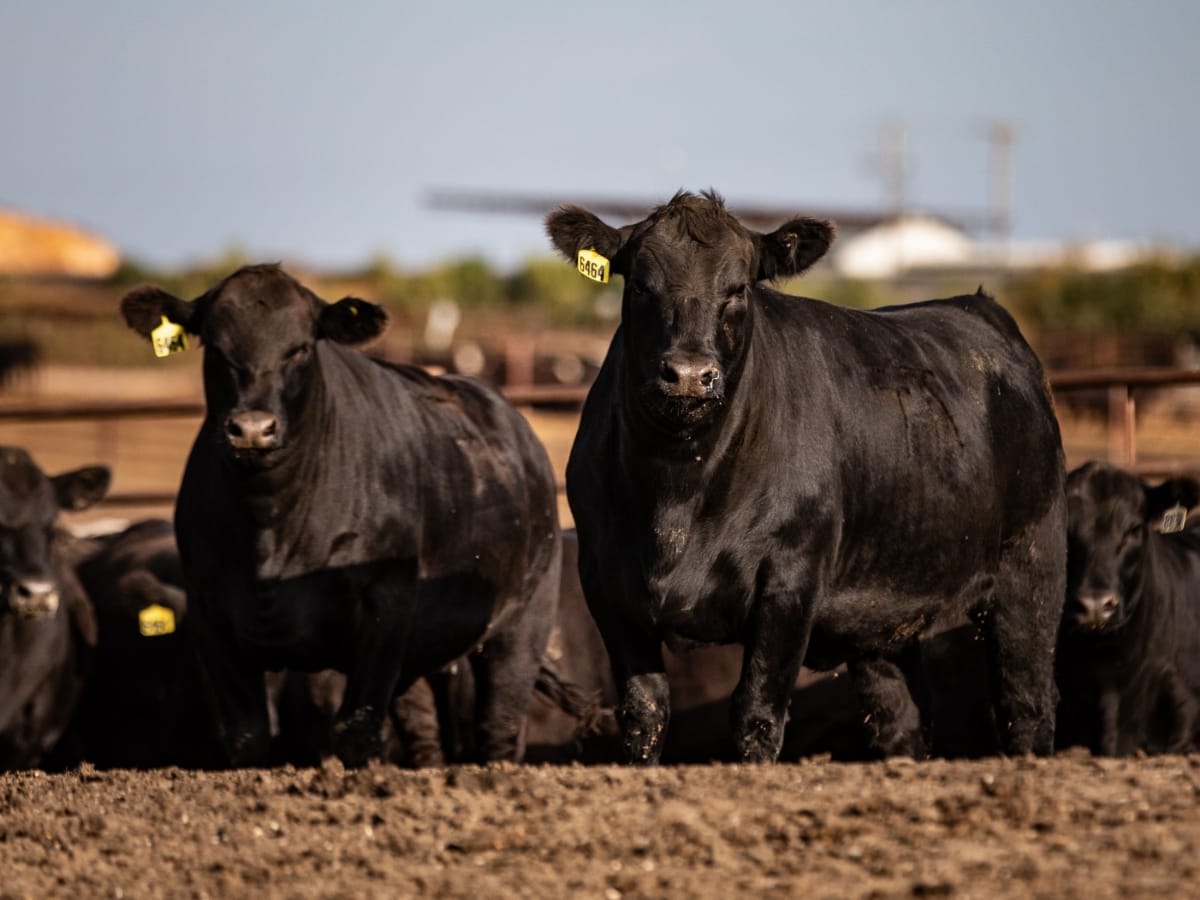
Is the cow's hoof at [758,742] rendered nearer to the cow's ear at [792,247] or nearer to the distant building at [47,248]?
the cow's ear at [792,247]

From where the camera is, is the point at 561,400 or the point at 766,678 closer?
the point at 766,678

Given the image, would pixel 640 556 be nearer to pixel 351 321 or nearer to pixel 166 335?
pixel 351 321

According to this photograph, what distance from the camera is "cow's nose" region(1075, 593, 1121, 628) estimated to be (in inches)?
310

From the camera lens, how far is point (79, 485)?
941 cm

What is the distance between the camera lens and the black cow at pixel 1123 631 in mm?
8117

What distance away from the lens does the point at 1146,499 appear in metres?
8.45

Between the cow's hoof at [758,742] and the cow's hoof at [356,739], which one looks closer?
the cow's hoof at [758,742]

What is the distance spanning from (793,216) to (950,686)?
3.01m

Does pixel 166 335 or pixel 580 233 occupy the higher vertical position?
pixel 580 233

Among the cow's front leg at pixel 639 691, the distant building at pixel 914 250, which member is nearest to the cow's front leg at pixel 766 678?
the cow's front leg at pixel 639 691

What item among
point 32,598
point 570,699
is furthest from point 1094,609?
point 32,598

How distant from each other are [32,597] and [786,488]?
411 cm

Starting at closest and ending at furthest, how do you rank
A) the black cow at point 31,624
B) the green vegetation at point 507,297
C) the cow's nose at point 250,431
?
the cow's nose at point 250,431, the black cow at point 31,624, the green vegetation at point 507,297

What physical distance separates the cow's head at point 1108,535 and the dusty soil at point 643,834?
280 centimetres
